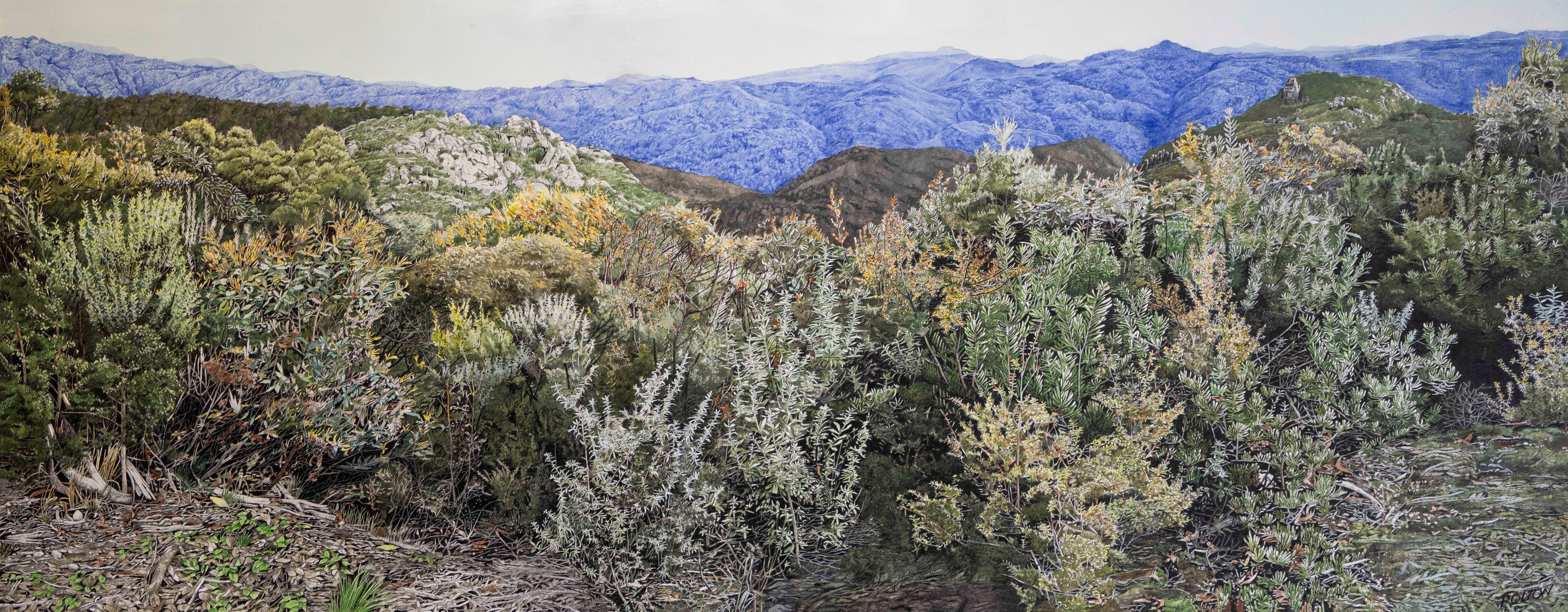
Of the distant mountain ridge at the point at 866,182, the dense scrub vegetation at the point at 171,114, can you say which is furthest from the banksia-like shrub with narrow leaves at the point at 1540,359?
the dense scrub vegetation at the point at 171,114

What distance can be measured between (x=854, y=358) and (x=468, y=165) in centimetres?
471

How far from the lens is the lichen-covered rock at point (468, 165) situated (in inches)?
269

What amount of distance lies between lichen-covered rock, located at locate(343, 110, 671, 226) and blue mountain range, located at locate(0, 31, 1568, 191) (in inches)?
8.4

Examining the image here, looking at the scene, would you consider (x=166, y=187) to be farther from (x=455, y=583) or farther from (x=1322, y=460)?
(x=1322, y=460)

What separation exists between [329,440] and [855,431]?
126 inches

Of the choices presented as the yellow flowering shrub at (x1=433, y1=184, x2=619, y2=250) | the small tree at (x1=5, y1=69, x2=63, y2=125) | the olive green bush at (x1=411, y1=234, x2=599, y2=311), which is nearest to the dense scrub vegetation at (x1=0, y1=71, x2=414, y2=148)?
the small tree at (x1=5, y1=69, x2=63, y2=125)

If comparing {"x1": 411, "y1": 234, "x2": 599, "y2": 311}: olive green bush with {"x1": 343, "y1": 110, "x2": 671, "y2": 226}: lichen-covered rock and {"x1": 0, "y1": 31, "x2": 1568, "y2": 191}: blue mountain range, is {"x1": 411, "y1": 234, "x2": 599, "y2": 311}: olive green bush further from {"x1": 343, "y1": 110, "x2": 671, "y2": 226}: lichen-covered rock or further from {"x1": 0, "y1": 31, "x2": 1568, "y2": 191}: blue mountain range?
{"x1": 0, "y1": 31, "x2": 1568, "y2": 191}: blue mountain range

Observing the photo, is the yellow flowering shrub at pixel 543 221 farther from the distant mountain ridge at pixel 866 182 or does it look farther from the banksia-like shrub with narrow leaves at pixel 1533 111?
the banksia-like shrub with narrow leaves at pixel 1533 111

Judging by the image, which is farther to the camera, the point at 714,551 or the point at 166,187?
the point at 166,187

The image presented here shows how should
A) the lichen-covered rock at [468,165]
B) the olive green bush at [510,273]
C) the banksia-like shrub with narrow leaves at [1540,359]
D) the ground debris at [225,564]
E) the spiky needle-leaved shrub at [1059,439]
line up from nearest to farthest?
the ground debris at [225,564] → the spiky needle-leaved shrub at [1059,439] → the banksia-like shrub with narrow leaves at [1540,359] → the olive green bush at [510,273] → the lichen-covered rock at [468,165]

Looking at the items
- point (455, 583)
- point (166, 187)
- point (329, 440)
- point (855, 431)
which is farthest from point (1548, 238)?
point (166, 187)

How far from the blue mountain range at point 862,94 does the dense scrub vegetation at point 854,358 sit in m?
0.34

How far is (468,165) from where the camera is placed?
24.0 feet

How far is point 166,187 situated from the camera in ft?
18.6
